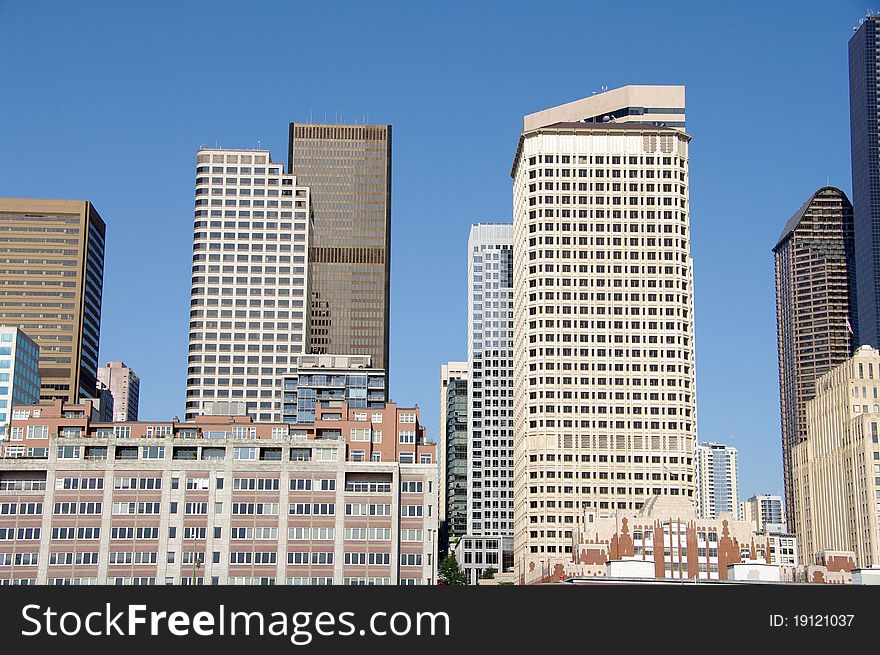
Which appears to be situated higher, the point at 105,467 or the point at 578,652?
the point at 105,467

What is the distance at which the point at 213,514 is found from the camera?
180 meters

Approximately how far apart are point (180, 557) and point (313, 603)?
138589mm

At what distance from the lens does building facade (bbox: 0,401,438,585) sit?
175875 mm

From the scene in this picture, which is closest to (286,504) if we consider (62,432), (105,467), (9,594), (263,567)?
(263,567)

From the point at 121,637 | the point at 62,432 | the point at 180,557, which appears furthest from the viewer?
the point at 62,432

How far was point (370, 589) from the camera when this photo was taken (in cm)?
4453

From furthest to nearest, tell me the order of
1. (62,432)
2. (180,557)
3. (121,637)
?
(62,432), (180,557), (121,637)

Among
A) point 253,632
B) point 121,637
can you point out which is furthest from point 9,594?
point 253,632

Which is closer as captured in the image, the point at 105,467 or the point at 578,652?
the point at 578,652

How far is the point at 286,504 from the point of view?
594 ft

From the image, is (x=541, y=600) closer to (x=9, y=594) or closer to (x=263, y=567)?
(x=9, y=594)

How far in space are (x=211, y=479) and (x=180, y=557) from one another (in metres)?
12.6

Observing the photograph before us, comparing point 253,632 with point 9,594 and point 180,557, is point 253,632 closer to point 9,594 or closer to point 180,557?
point 9,594

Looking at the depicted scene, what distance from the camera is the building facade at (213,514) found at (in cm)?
17588
